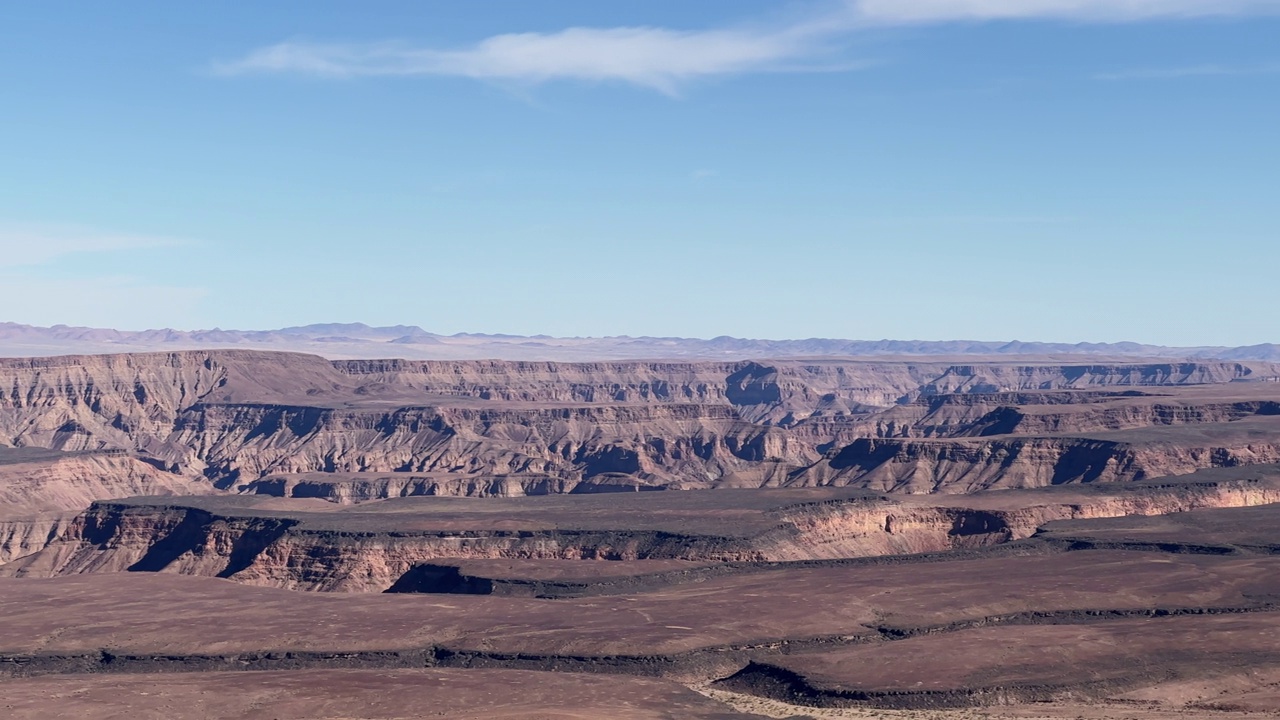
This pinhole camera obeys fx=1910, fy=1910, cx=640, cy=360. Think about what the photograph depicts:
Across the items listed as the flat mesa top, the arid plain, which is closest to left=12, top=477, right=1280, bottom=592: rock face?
the flat mesa top

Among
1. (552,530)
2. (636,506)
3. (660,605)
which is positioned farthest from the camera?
(636,506)

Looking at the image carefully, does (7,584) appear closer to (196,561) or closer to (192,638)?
(196,561)

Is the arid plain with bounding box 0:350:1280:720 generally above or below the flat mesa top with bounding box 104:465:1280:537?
below

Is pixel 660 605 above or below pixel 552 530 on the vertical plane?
below

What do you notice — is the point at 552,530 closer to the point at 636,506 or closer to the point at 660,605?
the point at 636,506

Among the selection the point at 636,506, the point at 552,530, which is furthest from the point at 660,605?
the point at 636,506

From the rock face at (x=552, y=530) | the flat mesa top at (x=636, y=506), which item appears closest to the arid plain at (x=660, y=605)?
the rock face at (x=552, y=530)

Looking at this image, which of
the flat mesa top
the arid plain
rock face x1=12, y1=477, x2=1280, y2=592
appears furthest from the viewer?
the flat mesa top

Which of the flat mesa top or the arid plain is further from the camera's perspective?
the flat mesa top

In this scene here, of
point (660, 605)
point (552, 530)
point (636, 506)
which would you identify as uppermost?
point (636, 506)

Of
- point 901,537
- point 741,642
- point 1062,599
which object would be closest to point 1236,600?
point 1062,599

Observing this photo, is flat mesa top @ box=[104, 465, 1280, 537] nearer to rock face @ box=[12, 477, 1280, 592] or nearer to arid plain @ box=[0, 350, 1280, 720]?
rock face @ box=[12, 477, 1280, 592]

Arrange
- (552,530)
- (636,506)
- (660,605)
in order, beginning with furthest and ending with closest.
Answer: (636,506) → (552,530) → (660,605)
